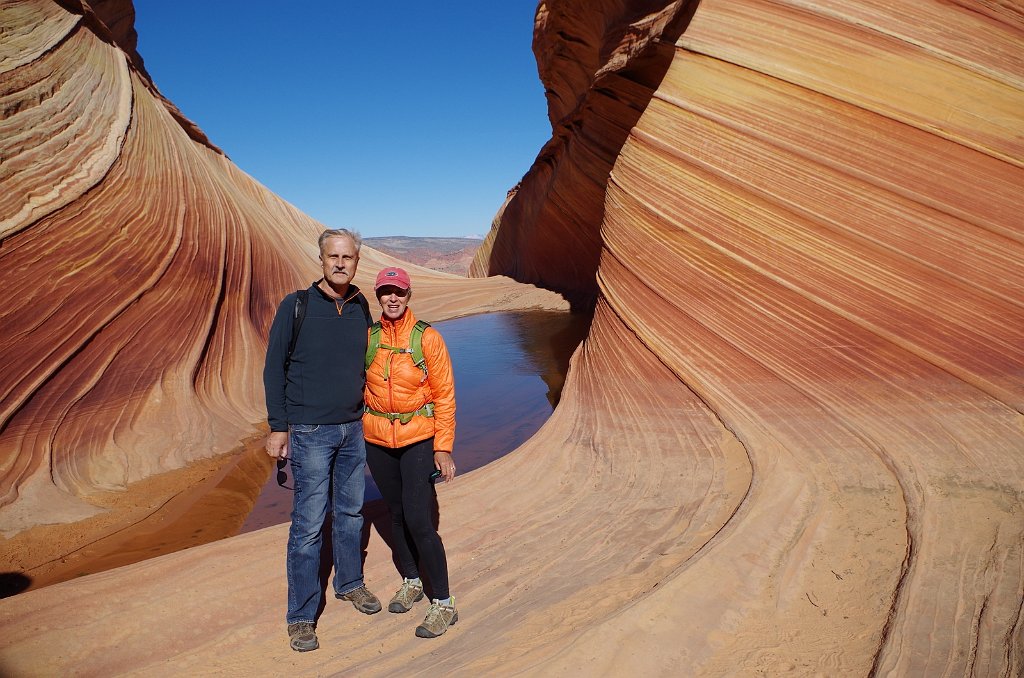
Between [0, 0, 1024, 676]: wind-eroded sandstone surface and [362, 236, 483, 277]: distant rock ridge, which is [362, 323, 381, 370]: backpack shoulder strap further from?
[362, 236, 483, 277]: distant rock ridge

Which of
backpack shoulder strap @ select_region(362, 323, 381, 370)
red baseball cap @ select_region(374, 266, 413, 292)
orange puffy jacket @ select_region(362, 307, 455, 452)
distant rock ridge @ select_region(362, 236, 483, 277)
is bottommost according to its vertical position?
orange puffy jacket @ select_region(362, 307, 455, 452)

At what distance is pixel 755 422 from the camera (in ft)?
8.83

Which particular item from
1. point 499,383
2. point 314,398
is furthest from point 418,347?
point 499,383

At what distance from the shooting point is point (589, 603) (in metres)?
1.74

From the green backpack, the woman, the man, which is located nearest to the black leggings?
the woman

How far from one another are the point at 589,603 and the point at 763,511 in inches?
30.9

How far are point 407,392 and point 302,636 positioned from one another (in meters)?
0.79

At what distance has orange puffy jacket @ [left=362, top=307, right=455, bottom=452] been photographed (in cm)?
169

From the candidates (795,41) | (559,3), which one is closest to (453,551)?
(795,41)

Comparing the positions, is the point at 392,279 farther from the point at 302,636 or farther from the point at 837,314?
the point at 837,314

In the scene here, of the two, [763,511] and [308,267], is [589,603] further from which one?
[308,267]

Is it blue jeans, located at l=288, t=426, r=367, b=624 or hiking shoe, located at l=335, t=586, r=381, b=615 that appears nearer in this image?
blue jeans, located at l=288, t=426, r=367, b=624

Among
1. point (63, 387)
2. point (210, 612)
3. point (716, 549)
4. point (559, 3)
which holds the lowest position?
point (210, 612)

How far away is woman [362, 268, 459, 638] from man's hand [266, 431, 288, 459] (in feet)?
0.77
